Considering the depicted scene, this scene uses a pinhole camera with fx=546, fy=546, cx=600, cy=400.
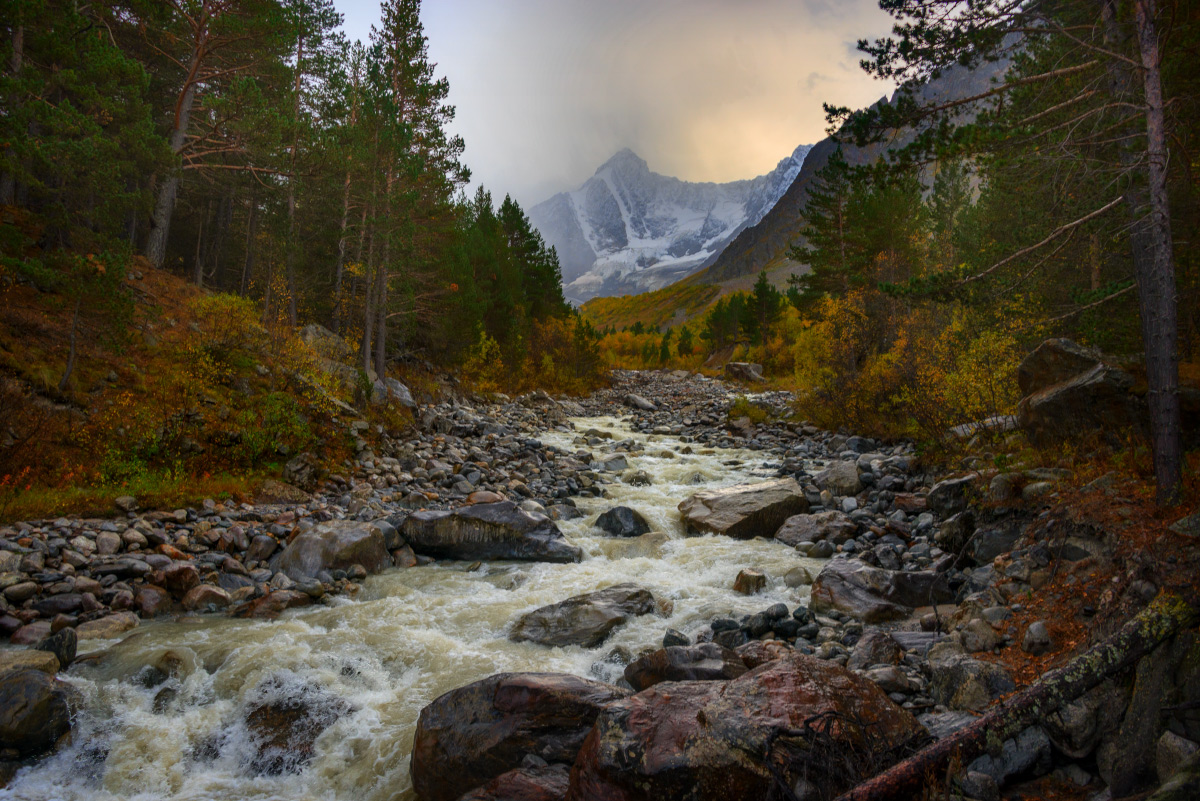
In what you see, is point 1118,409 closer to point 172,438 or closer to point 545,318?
point 172,438

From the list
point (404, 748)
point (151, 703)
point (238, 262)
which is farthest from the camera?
point (238, 262)

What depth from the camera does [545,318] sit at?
43.0 m

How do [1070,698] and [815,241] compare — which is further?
[815,241]

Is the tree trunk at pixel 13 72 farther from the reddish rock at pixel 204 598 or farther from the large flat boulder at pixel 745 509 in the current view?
the large flat boulder at pixel 745 509

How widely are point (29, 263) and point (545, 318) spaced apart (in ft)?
107

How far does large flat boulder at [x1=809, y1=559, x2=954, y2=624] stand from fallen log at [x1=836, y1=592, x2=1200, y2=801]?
4059mm

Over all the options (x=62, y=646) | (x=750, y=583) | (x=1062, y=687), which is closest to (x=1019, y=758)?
(x=1062, y=687)

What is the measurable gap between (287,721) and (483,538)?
5.39m

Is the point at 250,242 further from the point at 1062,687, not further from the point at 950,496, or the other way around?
the point at 1062,687

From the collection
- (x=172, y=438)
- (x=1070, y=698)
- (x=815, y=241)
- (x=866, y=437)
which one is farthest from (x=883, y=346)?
(x=172, y=438)

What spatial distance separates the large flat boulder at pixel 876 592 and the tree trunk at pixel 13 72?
21220 mm

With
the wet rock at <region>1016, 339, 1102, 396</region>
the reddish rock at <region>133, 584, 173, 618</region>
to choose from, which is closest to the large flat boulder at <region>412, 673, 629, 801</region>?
the reddish rock at <region>133, 584, 173, 618</region>

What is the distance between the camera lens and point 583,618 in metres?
7.90

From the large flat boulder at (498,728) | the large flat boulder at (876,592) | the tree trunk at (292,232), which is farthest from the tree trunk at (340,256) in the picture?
the large flat boulder at (876,592)
